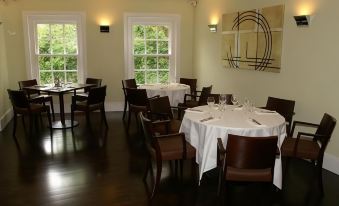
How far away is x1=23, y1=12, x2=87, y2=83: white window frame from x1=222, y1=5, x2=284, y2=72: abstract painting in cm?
323

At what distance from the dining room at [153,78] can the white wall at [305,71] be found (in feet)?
0.06

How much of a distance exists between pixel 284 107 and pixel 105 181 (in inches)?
103

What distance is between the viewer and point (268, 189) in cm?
355

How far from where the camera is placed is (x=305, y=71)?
437 cm

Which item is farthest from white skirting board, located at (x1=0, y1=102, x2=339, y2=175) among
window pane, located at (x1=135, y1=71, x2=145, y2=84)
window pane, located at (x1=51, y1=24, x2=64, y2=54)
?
window pane, located at (x1=51, y1=24, x2=64, y2=54)

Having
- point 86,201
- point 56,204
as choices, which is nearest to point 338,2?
point 86,201

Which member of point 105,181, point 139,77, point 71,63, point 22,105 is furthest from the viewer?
point 139,77

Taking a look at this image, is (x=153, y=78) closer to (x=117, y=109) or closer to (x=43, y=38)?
(x=117, y=109)

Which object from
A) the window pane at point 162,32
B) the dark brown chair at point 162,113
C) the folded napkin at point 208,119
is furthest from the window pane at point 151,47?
the folded napkin at point 208,119

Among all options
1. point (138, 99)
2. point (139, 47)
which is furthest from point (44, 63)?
point (138, 99)

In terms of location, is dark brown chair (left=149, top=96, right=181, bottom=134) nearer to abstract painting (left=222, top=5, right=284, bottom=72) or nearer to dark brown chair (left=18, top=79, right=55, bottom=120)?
abstract painting (left=222, top=5, right=284, bottom=72)

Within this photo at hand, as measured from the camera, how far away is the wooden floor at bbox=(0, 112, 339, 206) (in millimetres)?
3373

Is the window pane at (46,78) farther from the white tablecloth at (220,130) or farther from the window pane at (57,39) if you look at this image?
the white tablecloth at (220,130)

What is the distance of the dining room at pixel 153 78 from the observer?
3572mm
